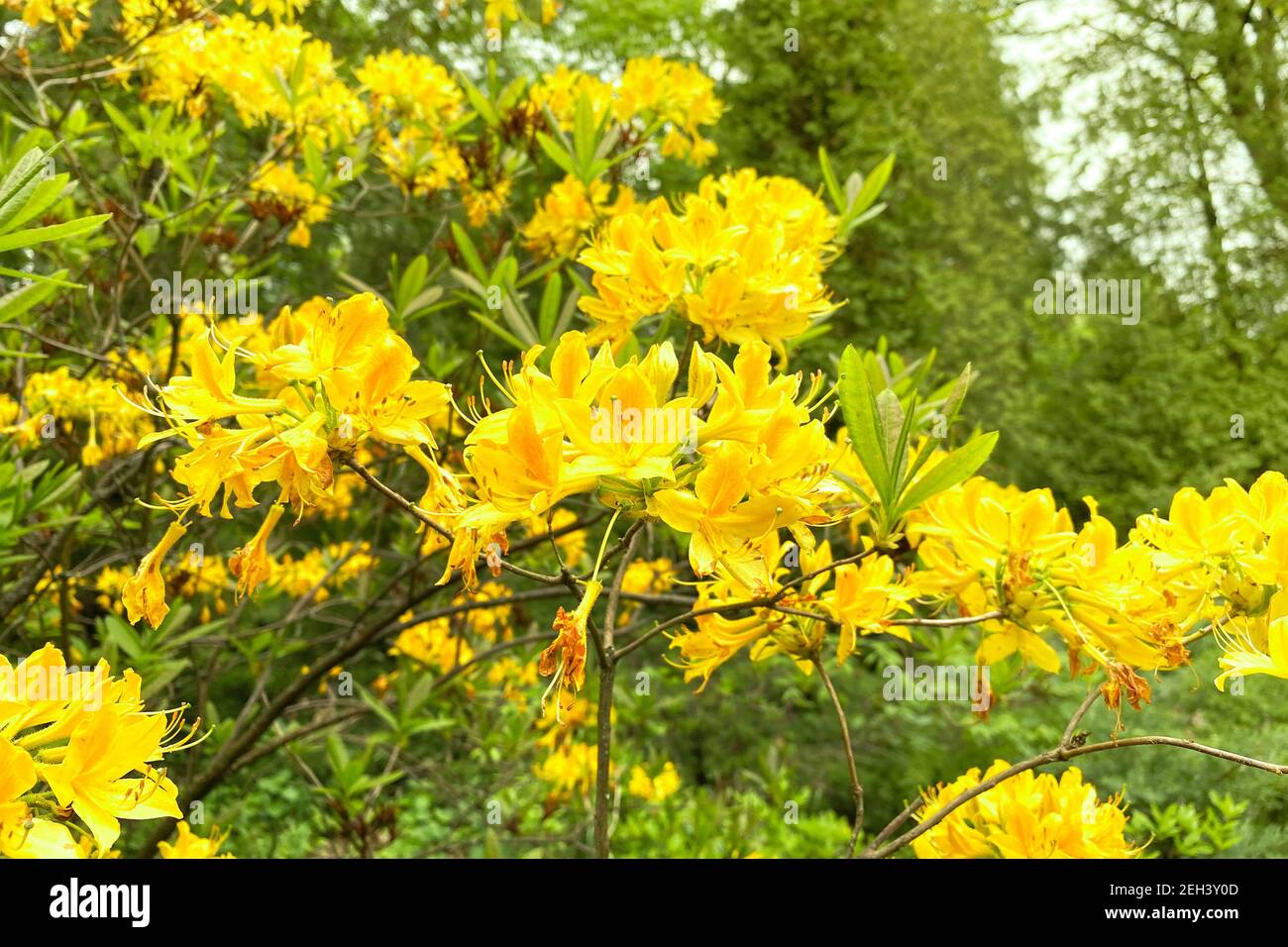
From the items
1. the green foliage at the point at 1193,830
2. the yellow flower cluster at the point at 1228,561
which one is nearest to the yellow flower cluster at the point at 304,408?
the yellow flower cluster at the point at 1228,561

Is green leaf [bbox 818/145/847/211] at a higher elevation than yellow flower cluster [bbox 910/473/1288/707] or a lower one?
higher

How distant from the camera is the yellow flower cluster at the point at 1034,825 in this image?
1204 mm

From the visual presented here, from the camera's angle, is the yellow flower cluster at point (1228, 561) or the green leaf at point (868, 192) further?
the green leaf at point (868, 192)

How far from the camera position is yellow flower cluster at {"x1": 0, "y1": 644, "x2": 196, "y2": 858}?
77 centimetres

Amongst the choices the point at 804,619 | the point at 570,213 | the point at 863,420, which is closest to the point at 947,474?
the point at 863,420

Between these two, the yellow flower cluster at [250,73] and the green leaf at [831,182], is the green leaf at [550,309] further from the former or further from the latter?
the yellow flower cluster at [250,73]

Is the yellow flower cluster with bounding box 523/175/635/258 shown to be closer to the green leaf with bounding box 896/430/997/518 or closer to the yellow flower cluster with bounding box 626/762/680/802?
the green leaf with bounding box 896/430/997/518

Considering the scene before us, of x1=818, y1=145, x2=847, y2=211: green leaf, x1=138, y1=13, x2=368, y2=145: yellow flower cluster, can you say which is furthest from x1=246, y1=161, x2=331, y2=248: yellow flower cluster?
x1=818, y1=145, x2=847, y2=211: green leaf

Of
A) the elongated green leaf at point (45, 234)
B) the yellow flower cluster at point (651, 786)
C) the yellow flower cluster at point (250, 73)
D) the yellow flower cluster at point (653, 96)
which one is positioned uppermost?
the yellow flower cluster at point (250, 73)

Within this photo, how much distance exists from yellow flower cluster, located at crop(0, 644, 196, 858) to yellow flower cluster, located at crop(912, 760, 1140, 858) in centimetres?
92

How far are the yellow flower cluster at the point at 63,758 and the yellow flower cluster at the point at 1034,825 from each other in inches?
36.3

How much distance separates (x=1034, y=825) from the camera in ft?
3.96
